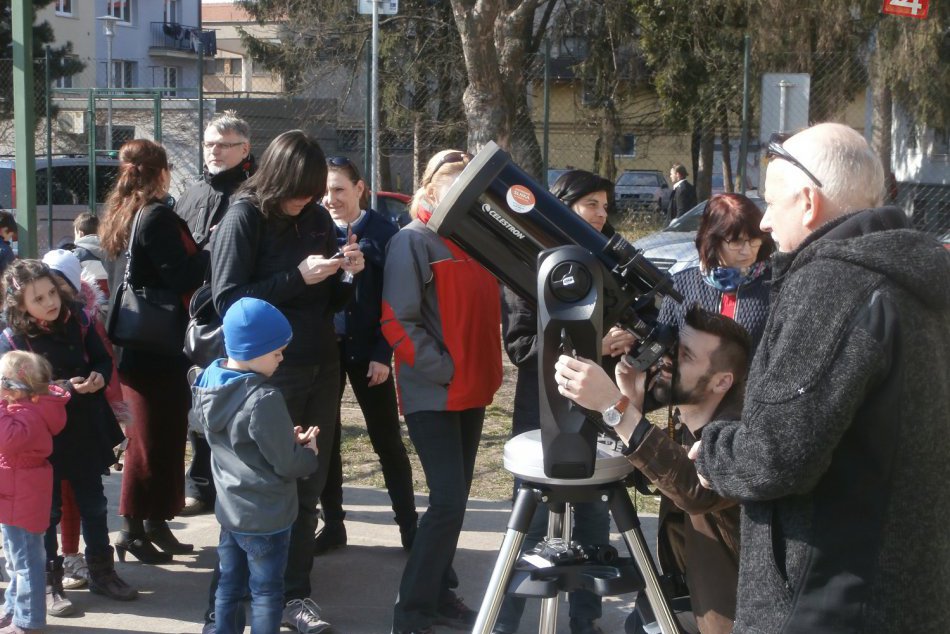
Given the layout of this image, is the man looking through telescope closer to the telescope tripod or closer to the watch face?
the telescope tripod

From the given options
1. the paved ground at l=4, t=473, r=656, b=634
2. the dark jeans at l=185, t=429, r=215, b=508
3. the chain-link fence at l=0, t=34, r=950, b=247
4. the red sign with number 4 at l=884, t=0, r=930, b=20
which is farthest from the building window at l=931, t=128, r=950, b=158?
the dark jeans at l=185, t=429, r=215, b=508

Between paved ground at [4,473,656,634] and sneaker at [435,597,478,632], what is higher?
sneaker at [435,597,478,632]

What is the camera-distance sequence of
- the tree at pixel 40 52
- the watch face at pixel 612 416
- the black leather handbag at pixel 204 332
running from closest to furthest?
1. the watch face at pixel 612 416
2. the black leather handbag at pixel 204 332
3. the tree at pixel 40 52

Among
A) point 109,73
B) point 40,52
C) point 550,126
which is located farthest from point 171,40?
point 550,126

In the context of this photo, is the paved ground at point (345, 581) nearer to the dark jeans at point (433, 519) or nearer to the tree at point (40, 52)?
the dark jeans at point (433, 519)

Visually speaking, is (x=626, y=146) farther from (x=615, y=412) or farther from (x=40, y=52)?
(x=615, y=412)

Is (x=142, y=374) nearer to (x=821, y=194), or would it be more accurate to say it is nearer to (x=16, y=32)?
(x=16, y=32)

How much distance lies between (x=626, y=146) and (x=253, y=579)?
808 inches

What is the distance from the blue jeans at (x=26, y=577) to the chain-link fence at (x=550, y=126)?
21.6 feet

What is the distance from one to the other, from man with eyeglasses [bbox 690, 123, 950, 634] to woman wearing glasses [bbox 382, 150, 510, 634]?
1804mm

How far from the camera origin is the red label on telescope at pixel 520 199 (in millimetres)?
2512

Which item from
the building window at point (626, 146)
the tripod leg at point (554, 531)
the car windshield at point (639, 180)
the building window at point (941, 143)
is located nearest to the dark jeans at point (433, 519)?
the tripod leg at point (554, 531)

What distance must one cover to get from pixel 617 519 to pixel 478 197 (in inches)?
33.2

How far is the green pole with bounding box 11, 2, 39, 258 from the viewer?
568 cm
